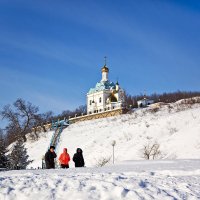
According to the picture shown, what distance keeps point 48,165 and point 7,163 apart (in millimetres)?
14254

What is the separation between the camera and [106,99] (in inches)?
3027

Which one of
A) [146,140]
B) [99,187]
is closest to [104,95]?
[146,140]

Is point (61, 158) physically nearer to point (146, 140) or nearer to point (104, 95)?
point (146, 140)

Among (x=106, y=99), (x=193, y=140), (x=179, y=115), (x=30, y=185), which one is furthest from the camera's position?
(x=106, y=99)

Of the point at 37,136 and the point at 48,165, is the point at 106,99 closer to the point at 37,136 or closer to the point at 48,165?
the point at 37,136

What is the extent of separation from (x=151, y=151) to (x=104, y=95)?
156 ft

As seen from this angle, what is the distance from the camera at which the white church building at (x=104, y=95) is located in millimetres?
75438

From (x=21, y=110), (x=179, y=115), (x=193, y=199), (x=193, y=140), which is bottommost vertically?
(x=193, y=199)

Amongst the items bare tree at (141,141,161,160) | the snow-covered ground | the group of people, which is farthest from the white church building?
the snow-covered ground

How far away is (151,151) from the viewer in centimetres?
2964

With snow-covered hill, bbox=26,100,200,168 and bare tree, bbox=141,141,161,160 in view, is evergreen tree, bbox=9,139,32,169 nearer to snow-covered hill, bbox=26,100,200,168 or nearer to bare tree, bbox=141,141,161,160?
snow-covered hill, bbox=26,100,200,168

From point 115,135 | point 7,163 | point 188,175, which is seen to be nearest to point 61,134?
point 115,135

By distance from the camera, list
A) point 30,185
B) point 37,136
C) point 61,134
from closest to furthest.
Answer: point 30,185 < point 61,134 < point 37,136

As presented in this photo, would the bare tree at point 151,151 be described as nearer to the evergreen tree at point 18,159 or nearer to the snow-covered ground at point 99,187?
the evergreen tree at point 18,159
